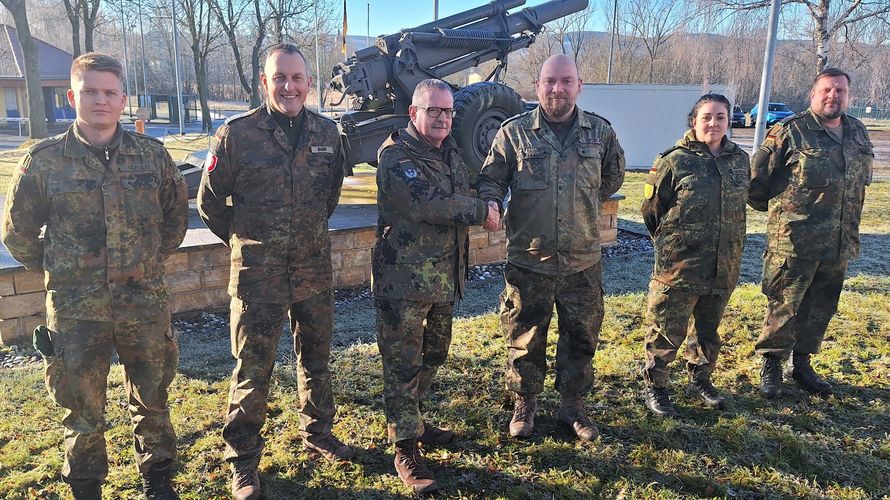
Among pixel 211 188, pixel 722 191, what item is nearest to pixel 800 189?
pixel 722 191

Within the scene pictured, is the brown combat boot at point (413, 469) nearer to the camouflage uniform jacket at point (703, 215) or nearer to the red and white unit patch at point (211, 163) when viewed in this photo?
the red and white unit patch at point (211, 163)

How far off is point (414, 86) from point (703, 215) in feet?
14.7

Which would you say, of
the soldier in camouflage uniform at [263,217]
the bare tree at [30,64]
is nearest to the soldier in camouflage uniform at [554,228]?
the soldier in camouflage uniform at [263,217]

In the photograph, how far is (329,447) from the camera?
9.91ft

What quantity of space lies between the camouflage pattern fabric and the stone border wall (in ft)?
10.5

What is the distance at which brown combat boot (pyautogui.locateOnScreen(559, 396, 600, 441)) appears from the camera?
3.16 m

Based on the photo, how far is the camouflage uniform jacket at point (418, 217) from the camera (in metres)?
2.71

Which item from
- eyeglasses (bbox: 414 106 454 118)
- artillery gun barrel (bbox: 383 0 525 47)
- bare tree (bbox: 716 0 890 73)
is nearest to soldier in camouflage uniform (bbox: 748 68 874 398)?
eyeglasses (bbox: 414 106 454 118)

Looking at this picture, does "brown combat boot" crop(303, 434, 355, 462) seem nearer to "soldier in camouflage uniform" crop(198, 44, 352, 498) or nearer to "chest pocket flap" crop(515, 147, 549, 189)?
"soldier in camouflage uniform" crop(198, 44, 352, 498)

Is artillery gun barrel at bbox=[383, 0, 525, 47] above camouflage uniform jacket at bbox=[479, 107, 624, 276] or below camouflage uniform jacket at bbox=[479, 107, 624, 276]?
above

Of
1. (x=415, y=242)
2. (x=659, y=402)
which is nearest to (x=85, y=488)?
(x=415, y=242)

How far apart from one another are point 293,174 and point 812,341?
3095mm

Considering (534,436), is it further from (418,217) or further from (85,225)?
(85,225)

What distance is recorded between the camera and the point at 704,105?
324 cm
